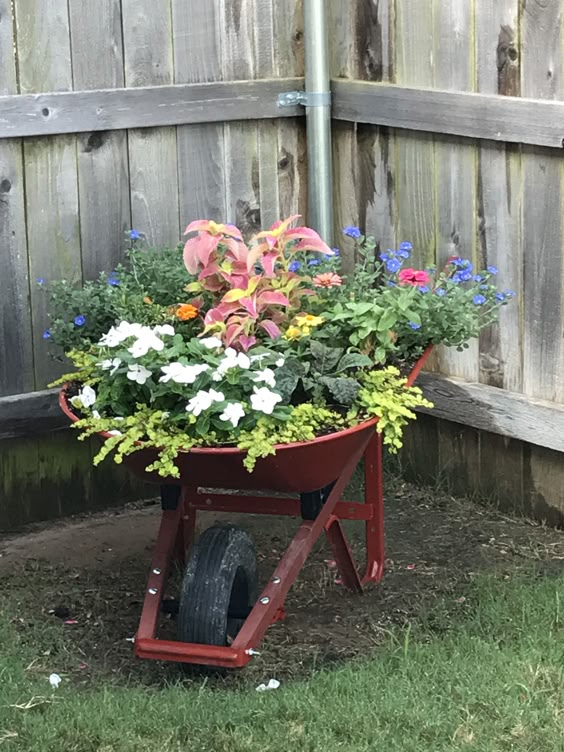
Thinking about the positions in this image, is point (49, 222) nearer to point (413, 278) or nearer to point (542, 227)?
point (413, 278)

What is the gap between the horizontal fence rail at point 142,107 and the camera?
469 cm

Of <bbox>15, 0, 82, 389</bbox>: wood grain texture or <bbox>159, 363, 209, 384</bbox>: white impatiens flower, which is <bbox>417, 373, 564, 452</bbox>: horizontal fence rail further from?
<bbox>159, 363, 209, 384</bbox>: white impatiens flower

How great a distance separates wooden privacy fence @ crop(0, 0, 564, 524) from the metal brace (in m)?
0.04

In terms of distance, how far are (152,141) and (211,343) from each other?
61.9 inches

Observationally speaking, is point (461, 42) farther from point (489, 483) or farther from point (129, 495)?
point (129, 495)

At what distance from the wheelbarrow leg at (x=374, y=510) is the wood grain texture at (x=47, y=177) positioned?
129cm

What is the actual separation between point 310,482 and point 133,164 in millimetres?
→ 1731

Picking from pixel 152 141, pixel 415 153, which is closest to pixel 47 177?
pixel 152 141

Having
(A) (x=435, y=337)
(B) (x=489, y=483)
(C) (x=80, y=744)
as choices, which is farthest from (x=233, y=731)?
(B) (x=489, y=483)

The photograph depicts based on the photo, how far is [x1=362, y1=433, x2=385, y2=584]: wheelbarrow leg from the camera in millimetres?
4312

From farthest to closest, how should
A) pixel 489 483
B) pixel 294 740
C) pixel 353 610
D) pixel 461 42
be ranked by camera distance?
1. pixel 489 483
2. pixel 461 42
3. pixel 353 610
4. pixel 294 740

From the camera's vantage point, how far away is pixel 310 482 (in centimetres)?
374

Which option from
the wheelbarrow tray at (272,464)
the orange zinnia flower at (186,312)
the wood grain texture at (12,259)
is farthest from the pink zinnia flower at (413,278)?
the wood grain texture at (12,259)

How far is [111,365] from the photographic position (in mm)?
3668
